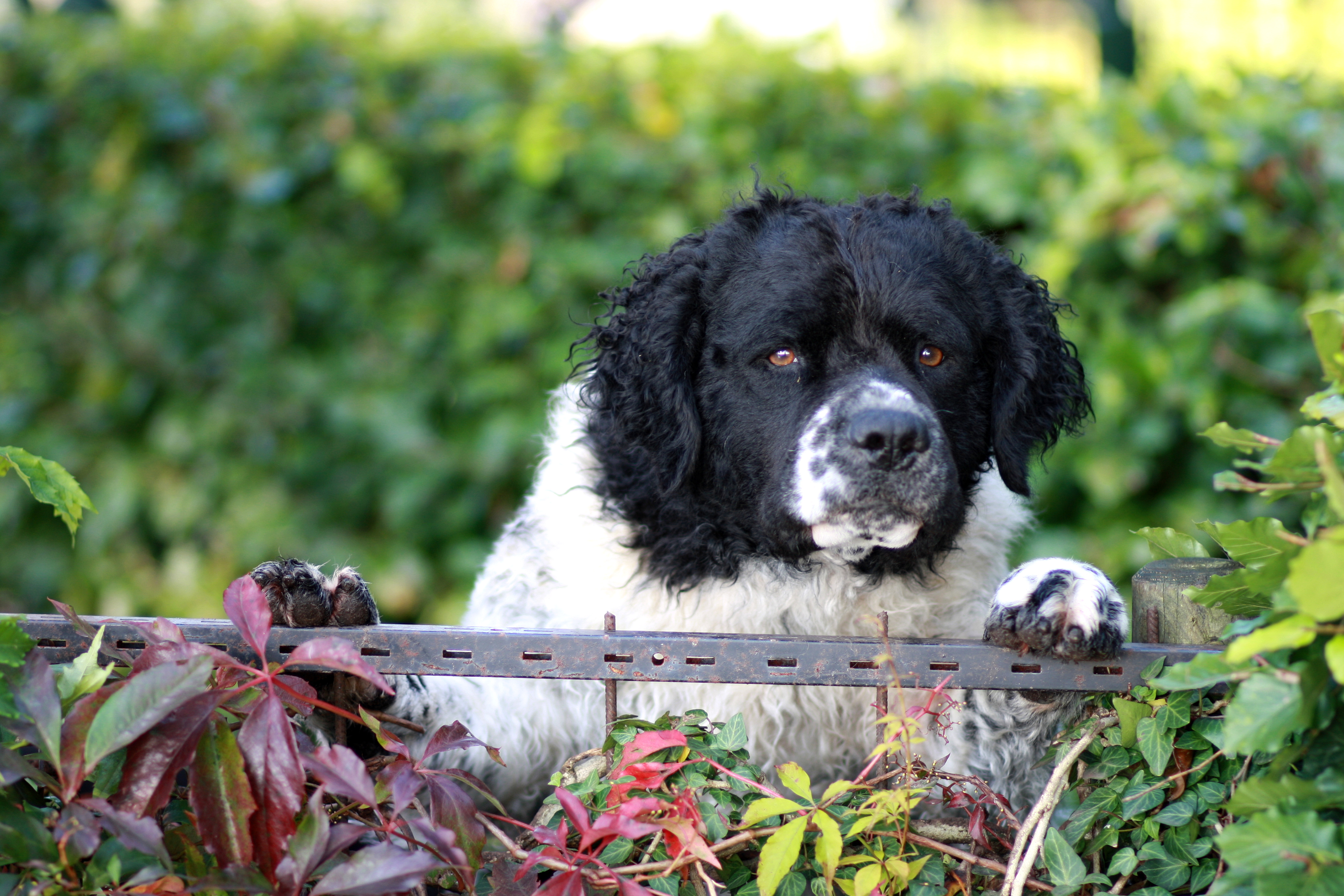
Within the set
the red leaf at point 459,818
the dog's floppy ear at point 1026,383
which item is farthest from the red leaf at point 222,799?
the dog's floppy ear at point 1026,383

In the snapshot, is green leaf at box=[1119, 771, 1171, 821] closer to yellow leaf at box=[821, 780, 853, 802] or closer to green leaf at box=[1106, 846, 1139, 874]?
green leaf at box=[1106, 846, 1139, 874]

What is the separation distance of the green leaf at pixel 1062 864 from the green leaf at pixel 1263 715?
1.24 feet

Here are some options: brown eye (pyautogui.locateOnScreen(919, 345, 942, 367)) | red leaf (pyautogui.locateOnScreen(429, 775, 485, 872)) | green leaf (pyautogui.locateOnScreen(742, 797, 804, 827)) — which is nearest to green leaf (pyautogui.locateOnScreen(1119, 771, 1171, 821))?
green leaf (pyautogui.locateOnScreen(742, 797, 804, 827))

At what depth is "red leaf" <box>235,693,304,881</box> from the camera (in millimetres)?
1516

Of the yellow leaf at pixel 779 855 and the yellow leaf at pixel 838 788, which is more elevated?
the yellow leaf at pixel 838 788

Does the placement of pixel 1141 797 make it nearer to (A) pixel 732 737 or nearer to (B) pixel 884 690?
(B) pixel 884 690

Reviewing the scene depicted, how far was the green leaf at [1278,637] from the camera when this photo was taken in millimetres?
1282

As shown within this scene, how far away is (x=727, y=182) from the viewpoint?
490 cm

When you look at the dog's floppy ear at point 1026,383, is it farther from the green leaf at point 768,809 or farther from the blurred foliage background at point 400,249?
the blurred foliage background at point 400,249

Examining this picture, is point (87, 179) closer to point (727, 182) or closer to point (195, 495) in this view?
point (195, 495)

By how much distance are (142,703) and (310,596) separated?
0.57 meters

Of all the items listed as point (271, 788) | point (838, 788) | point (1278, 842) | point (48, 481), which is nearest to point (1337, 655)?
point (1278, 842)

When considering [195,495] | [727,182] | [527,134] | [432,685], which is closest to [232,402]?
[195,495]

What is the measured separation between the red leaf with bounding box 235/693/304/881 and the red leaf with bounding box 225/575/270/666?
0.16 m
